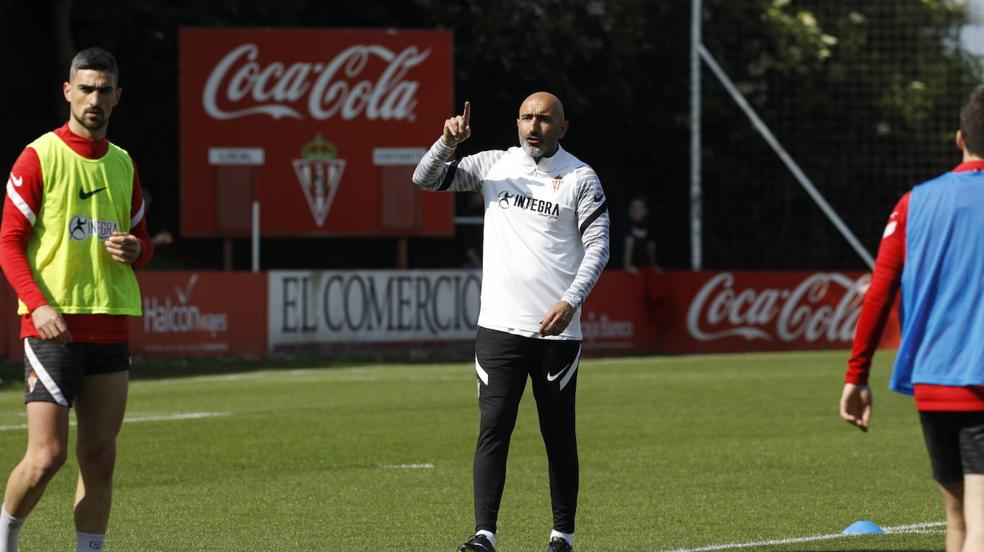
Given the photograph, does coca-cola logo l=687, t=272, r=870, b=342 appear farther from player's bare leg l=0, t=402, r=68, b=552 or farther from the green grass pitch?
player's bare leg l=0, t=402, r=68, b=552

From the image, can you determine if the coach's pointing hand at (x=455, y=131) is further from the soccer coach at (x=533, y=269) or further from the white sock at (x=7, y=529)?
the white sock at (x=7, y=529)

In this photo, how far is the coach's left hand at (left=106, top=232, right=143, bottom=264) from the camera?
7.11 m

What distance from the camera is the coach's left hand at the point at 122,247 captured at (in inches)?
280

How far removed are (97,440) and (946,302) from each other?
333 cm

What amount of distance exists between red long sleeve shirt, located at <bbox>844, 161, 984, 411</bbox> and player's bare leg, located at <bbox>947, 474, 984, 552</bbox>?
0.25 meters

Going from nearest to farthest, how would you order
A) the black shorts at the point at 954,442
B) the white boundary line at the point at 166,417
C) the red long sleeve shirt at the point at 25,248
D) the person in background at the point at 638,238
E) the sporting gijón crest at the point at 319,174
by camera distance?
1. the black shorts at the point at 954,442
2. the red long sleeve shirt at the point at 25,248
3. the white boundary line at the point at 166,417
4. the sporting gijón crest at the point at 319,174
5. the person in background at the point at 638,238

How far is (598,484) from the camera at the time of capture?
38.3 ft

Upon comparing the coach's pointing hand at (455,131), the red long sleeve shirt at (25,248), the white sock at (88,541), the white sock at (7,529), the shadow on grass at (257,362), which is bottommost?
the shadow on grass at (257,362)

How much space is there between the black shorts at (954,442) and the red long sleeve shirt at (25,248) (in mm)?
3106

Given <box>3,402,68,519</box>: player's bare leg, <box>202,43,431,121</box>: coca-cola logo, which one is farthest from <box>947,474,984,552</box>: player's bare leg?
<box>202,43,431,121</box>: coca-cola logo

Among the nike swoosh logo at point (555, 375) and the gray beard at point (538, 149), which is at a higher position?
the gray beard at point (538, 149)

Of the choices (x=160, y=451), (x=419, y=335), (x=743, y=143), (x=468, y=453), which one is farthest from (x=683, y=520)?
(x=743, y=143)

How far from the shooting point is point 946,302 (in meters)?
6.08

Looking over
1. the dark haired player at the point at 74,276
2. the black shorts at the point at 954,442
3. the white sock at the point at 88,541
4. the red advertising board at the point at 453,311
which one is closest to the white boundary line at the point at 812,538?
the black shorts at the point at 954,442
